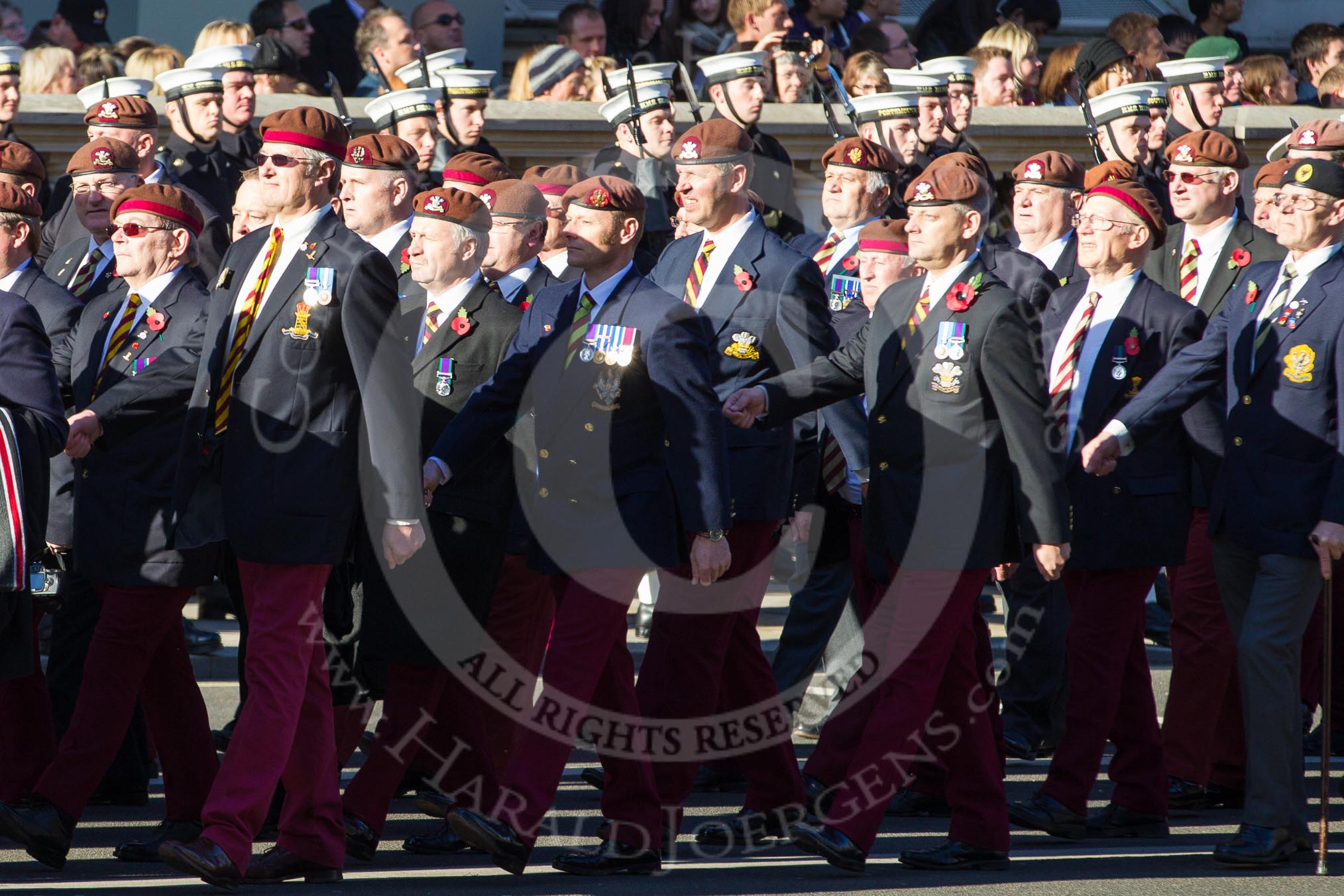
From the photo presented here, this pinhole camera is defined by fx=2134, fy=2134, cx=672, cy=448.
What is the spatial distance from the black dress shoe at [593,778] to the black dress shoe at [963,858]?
1.50m

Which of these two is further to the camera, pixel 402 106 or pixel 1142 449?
pixel 402 106

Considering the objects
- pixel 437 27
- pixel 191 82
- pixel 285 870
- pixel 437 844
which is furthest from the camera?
pixel 437 27

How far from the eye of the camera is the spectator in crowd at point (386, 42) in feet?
37.8

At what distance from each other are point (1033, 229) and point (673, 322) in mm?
2479

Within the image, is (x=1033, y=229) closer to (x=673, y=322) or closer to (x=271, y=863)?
(x=673, y=322)

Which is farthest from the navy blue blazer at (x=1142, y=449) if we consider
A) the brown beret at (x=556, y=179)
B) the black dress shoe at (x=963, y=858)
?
the brown beret at (x=556, y=179)

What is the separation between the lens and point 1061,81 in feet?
38.9

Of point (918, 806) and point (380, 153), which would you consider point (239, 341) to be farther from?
point (918, 806)

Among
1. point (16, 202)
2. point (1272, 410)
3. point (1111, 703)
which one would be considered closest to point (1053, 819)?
point (1111, 703)

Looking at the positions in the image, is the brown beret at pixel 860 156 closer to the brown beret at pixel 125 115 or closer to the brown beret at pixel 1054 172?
the brown beret at pixel 1054 172

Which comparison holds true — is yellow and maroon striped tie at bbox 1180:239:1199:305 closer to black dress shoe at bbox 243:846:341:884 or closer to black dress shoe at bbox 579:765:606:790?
black dress shoe at bbox 579:765:606:790

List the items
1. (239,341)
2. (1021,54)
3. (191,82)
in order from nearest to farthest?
(239,341)
(191,82)
(1021,54)

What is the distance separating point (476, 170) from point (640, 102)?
8.22ft

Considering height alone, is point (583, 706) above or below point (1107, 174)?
below
